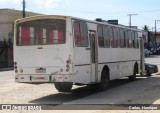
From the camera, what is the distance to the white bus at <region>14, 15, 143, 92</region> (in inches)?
609

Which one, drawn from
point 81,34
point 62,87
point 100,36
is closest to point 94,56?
point 100,36

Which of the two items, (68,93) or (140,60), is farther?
(140,60)

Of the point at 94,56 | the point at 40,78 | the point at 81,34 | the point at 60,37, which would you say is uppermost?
the point at 81,34

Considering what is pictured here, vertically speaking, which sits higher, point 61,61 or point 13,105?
point 61,61

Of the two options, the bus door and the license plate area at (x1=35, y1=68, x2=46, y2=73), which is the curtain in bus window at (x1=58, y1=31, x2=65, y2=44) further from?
the bus door

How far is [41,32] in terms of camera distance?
1631 cm

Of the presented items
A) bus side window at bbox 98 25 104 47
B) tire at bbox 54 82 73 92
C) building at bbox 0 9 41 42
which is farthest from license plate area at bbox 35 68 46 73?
building at bbox 0 9 41 42

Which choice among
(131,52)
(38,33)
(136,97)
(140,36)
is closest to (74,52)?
(38,33)

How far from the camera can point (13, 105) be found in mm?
14031

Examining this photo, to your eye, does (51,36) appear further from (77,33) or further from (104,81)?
(104,81)

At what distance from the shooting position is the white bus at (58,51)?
15477mm

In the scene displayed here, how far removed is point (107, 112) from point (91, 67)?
18.3ft

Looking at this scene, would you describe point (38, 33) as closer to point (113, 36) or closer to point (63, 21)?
point (63, 21)

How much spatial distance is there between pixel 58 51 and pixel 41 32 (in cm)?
124
